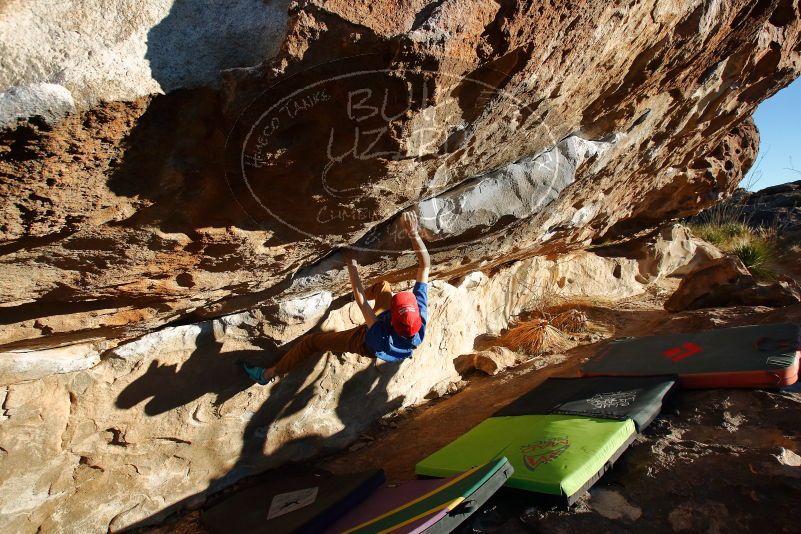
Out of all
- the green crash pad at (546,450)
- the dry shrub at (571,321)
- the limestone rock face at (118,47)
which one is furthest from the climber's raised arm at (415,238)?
the dry shrub at (571,321)

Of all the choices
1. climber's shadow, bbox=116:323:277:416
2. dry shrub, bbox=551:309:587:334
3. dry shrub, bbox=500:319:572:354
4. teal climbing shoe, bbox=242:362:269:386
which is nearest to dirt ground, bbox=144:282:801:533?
climber's shadow, bbox=116:323:277:416

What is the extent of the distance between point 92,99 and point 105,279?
94 cm

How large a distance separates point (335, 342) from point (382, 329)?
373 mm

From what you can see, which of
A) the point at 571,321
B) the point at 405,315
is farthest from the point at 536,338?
the point at 405,315

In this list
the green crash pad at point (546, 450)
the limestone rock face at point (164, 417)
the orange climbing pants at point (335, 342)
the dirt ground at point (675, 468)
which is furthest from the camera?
the orange climbing pants at point (335, 342)

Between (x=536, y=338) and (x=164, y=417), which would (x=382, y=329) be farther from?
(x=536, y=338)

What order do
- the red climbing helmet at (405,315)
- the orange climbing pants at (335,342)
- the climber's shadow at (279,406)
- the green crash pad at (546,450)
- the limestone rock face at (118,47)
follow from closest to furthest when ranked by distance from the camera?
the limestone rock face at (118,47)
the green crash pad at (546,450)
the red climbing helmet at (405,315)
the climber's shadow at (279,406)
the orange climbing pants at (335,342)

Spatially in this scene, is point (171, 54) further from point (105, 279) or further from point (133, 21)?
point (105, 279)

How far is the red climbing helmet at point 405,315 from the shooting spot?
2.59 meters

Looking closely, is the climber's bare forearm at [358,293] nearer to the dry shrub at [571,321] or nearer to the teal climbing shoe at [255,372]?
the teal climbing shoe at [255,372]

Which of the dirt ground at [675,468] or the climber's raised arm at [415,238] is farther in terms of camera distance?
the climber's raised arm at [415,238]

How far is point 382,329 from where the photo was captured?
272 cm

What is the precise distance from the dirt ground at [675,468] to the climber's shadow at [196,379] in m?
0.67

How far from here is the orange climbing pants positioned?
2883 mm
